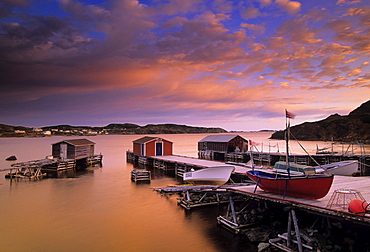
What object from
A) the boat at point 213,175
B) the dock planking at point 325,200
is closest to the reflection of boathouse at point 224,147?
the boat at point 213,175

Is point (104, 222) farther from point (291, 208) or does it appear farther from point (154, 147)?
point (154, 147)

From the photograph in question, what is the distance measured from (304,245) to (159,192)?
1557 cm

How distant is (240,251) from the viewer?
12.0 m

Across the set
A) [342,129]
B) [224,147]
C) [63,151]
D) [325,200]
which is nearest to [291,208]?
[325,200]

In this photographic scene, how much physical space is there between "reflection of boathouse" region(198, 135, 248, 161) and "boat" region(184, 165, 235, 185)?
97.2 ft

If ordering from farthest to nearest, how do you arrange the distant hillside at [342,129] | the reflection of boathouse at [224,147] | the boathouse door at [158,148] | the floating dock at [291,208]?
the distant hillside at [342,129] → the reflection of boathouse at [224,147] → the boathouse door at [158,148] → the floating dock at [291,208]

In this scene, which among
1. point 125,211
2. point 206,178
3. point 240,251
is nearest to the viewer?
point 240,251

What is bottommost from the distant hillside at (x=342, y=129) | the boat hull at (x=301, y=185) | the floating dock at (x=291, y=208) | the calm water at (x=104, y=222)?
the calm water at (x=104, y=222)

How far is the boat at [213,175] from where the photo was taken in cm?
2056

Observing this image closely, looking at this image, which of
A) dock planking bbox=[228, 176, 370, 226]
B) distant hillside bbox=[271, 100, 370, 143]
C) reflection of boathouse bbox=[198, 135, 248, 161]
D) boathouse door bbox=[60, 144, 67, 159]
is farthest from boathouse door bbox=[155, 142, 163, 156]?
distant hillside bbox=[271, 100, 370, 143]

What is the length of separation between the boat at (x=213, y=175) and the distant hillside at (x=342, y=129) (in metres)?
95.4

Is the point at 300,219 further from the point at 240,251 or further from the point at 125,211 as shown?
the point at 125,211

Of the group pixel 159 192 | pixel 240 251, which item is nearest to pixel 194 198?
pixel 159 192

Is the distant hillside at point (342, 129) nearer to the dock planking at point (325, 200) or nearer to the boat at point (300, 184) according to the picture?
the dock planking at point (325, 200)
